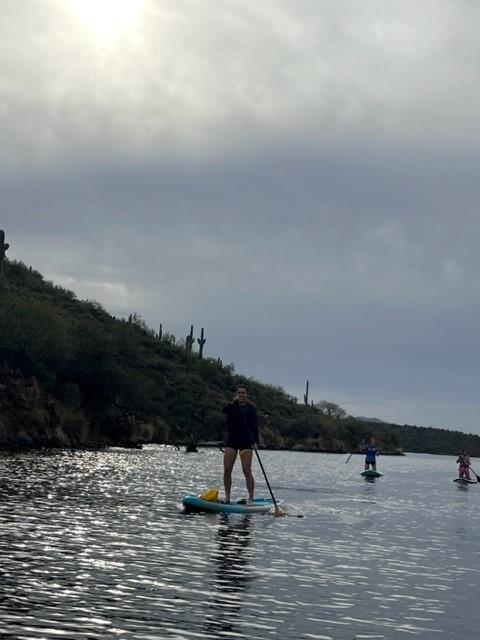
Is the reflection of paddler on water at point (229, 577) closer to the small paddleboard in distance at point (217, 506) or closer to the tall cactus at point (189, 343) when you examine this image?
the small paddleboard in distance at point (217, 506)

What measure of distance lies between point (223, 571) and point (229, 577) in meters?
0.57

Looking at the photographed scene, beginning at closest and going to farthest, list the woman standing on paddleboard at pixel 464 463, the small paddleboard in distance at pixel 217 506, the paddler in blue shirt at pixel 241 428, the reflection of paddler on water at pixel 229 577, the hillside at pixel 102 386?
the reflection of paddler on water at pixel 229 577, the paddler in blue shirt at pixel 241 428, the small paddleboard in distance at pixel 217 506, the woman standing on paddleboard at pixel 464 463, the hillside at pixel 102 386

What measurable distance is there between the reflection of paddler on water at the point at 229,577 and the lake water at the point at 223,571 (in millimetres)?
31

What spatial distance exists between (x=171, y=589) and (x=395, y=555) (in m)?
7.54

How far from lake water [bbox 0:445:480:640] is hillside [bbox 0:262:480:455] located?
1633 inches

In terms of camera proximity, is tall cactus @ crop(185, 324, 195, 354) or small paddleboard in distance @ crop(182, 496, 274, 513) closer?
small paddleboard in distance @ crop(182, 496, 274, 513)

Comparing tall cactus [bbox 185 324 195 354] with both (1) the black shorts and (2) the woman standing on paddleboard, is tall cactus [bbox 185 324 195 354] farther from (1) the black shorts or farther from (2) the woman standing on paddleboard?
(1) the black shorts

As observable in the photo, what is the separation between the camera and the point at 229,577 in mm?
15461

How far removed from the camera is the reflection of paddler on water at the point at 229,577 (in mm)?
12109

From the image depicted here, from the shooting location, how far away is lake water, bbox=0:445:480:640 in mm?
11984

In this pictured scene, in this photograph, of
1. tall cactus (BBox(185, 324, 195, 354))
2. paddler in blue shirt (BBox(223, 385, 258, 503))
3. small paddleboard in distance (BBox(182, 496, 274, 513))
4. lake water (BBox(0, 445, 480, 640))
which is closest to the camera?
lake water (BBox(0, 445, 480, 640))

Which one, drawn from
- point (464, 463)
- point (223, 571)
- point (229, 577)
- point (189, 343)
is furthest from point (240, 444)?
point (189, 343)

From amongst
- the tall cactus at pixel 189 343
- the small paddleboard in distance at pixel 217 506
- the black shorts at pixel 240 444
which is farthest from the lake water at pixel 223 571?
the tall cactus at pixel 189 343

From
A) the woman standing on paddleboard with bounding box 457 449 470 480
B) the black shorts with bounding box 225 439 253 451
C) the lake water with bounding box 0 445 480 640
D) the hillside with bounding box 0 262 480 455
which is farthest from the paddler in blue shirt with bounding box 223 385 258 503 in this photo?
the hillside with bounding box 0 262 480 455
